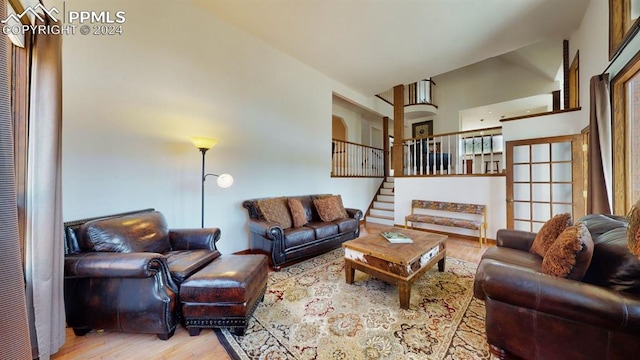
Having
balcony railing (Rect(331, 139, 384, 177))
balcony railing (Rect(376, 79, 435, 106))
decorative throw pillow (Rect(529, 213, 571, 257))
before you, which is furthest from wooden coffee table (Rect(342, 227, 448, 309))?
balcony railing (Rect(376, 79, 435, 106))

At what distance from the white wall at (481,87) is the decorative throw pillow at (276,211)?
658cm

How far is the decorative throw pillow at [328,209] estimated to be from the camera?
150 inches

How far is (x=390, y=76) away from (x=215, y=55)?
3493 millimetres

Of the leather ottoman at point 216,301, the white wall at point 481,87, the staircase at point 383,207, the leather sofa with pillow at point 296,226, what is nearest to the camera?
the leather ottoman at point 216,301

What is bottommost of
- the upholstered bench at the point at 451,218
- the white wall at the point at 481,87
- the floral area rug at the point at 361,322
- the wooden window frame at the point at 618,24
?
the floral area rug at the point at 361,322

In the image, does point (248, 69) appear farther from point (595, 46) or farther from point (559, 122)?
point (559, 122)

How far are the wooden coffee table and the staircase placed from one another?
9.85 feet

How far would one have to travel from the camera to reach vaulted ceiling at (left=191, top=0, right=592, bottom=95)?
2.91 m

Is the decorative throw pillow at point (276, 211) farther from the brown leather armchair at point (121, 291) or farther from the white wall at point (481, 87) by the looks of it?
the white wall at point (481, 87)

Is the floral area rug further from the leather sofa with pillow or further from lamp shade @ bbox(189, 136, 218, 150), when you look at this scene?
lamp shade @ bbox(189, 136, 218, 150)

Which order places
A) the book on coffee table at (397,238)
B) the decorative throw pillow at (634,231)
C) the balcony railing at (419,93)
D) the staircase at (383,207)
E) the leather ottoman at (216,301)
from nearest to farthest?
the decorative throw pillow at (634,231) → the leather ottoman at (216,301) → the book on coffee table at (397,238) → the staircase at (383,207) → the balcony railing at (419,93)

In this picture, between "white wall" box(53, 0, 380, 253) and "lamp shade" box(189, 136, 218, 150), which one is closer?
"white wall" box(53, 0, 380, 253)

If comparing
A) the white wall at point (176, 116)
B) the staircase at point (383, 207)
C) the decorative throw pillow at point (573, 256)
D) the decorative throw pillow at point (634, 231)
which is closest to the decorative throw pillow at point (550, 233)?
the decorative throw pillow at point (573, 256)

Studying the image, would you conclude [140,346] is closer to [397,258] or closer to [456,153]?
[397,258]
